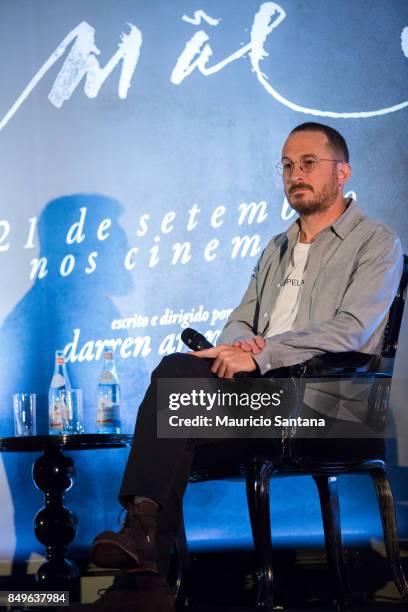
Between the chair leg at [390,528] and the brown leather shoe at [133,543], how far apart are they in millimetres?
800

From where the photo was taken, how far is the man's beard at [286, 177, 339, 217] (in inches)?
115

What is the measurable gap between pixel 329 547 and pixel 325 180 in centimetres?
116

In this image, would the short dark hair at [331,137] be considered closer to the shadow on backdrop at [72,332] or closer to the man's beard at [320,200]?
the man's beard at [320,200]

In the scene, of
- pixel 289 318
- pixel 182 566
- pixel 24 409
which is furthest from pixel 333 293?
pixel 24 409

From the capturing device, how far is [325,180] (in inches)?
115

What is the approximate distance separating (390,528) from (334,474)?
0.22 meters

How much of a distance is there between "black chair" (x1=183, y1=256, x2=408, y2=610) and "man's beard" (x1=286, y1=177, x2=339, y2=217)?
0.33 metres

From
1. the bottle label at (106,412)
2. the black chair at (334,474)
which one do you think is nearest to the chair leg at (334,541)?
the black chair at (334,474)

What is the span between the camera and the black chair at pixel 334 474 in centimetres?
243

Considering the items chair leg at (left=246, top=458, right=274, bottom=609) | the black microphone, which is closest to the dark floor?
chair leg at (left=246, top=458, right=274, bottom=609)

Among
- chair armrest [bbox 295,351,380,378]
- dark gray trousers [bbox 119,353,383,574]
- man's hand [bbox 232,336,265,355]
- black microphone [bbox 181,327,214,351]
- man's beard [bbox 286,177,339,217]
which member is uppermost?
man's beard [bbox 286,177,339,217]

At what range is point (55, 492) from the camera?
330 cm

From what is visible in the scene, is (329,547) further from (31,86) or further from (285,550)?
(31,86)

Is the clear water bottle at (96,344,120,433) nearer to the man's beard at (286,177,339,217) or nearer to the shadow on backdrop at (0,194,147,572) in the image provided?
the shadow on backdrop at (0,194,147,572)
